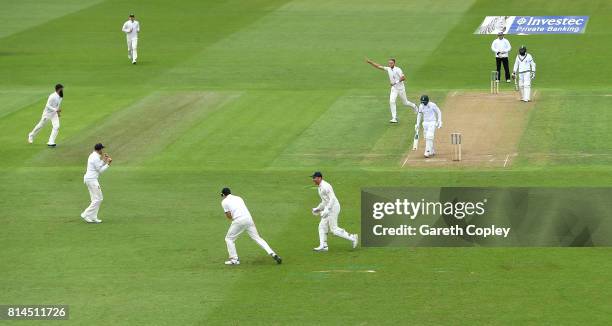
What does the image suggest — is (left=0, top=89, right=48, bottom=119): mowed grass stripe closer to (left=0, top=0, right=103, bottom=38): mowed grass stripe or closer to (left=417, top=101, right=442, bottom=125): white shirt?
(left=0, top=0, right=103, bottom=38): mowed grass stripe

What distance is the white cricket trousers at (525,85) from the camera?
1788 inches

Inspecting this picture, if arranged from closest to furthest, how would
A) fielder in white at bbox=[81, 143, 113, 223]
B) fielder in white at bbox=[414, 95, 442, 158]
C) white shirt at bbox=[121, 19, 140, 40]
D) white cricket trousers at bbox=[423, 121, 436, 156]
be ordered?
fielder in white at bbox=[81, 143, 113, 223], fielder in white at bbox=[414, 95, 442, 158], white cricket trousers at bbox=[423, 121, 436, 156], white shirt at bbox=[121, 19, 140, 40]

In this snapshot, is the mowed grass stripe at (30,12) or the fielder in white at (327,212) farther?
the mowed grass stripe at (30,12)

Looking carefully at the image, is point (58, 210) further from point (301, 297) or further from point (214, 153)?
point (301, 297)

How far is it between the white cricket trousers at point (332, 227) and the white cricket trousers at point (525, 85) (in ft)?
58.4

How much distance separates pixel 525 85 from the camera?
45781mm

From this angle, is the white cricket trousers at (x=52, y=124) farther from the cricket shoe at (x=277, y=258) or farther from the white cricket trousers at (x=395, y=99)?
the cricket shoe at (x=277, y=258)

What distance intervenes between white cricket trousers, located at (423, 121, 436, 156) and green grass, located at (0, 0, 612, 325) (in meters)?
1.15

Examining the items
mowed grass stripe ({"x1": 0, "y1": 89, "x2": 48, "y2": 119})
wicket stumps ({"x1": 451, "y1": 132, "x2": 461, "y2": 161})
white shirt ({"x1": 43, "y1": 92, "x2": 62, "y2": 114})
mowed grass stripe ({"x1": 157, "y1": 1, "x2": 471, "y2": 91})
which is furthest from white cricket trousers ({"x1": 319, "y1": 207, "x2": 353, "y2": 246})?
mowed grass stripe ({"x1": 157, "y1": 1, "x2": 471, "y2": 91})

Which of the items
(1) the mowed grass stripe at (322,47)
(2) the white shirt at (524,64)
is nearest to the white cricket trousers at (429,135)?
(2) the white shirt at (524,64)

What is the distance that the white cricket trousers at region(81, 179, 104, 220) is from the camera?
32.5m

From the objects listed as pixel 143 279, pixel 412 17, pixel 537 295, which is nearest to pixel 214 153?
pixel 143 279

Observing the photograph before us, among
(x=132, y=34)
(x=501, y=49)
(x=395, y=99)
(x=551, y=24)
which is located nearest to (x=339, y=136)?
(x=395, y=99)

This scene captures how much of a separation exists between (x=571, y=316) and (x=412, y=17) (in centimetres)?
4190
